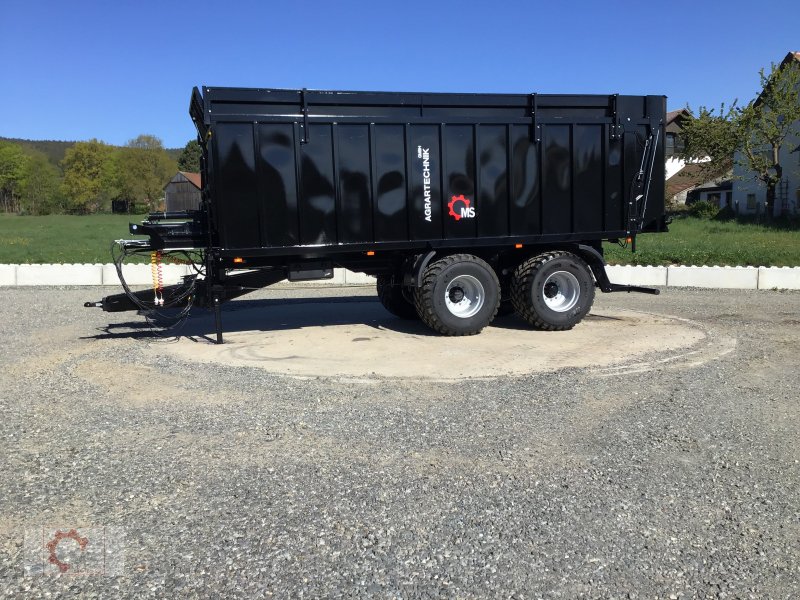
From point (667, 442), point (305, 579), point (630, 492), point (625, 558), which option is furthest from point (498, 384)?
point (305, 579)

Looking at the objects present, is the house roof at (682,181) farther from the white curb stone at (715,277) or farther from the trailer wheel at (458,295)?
the trailer wheel at (458,295)

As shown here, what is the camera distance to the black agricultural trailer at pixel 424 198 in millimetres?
9008

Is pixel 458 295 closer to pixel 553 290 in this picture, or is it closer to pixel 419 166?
pixel 553 290

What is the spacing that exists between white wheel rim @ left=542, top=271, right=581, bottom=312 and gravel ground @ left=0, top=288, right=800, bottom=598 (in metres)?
2.69

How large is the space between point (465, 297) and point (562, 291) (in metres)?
1.64

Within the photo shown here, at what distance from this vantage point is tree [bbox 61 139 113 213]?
339ft

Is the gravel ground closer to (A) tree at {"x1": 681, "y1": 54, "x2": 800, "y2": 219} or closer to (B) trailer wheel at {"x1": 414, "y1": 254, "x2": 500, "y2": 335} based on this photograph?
(B) trailer wheel at {"x1": 414, "y1": 254, "x2": 500, "y2": 335}

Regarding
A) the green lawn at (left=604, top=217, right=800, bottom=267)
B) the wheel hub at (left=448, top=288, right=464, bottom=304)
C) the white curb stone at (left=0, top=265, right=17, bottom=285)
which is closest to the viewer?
the wheel hub at (left=448, top=288, right=464, bottom=304)

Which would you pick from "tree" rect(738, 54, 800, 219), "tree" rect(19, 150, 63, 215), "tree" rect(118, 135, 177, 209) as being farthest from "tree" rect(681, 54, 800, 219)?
"tree" rect(19, 150, 63, 215)

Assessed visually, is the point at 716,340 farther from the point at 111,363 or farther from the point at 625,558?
the point at 111,363

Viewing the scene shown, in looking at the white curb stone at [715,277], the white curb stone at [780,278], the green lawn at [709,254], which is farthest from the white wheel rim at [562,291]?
the green lawn at [709,254]

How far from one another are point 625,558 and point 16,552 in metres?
3.37

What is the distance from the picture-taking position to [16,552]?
3785 millimetres

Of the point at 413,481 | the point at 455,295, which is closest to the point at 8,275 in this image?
the point at 455,295
